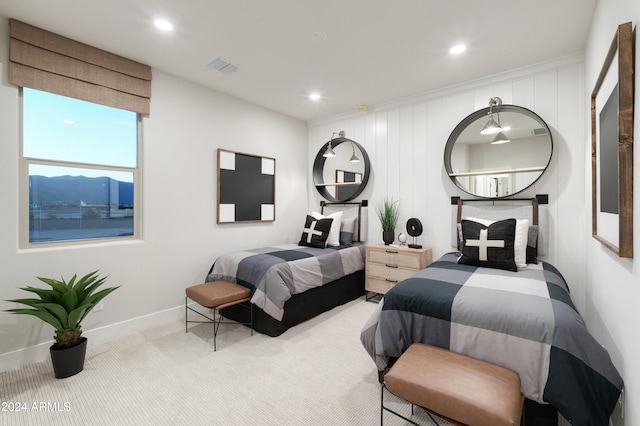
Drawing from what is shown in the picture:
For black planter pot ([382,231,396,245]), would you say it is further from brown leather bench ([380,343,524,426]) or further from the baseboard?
the baseboard

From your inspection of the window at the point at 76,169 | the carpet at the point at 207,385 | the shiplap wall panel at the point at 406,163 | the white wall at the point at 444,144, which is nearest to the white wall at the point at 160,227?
the window at the point at 76,169

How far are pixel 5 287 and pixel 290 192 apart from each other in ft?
10.4

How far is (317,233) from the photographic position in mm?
3830

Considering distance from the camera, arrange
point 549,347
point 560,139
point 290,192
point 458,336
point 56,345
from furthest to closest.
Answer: point 290,192
point 560,139
point 56,345
point 458,336
point 549,347

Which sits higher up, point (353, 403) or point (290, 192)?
point (290, 192)

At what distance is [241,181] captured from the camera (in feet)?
12.7

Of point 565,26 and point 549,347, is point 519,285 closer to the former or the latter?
point 549,347

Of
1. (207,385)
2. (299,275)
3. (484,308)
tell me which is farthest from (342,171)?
(207,385)

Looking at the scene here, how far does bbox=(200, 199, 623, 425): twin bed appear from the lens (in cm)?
134

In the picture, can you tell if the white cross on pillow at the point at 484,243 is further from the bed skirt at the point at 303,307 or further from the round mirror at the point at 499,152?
the bed skirt at the point at 303,307

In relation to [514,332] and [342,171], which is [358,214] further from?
[514,332]

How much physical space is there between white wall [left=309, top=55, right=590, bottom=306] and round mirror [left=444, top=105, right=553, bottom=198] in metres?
0.09

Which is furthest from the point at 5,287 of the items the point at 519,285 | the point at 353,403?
the point at 519,285

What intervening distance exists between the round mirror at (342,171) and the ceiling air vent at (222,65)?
1821 mm
